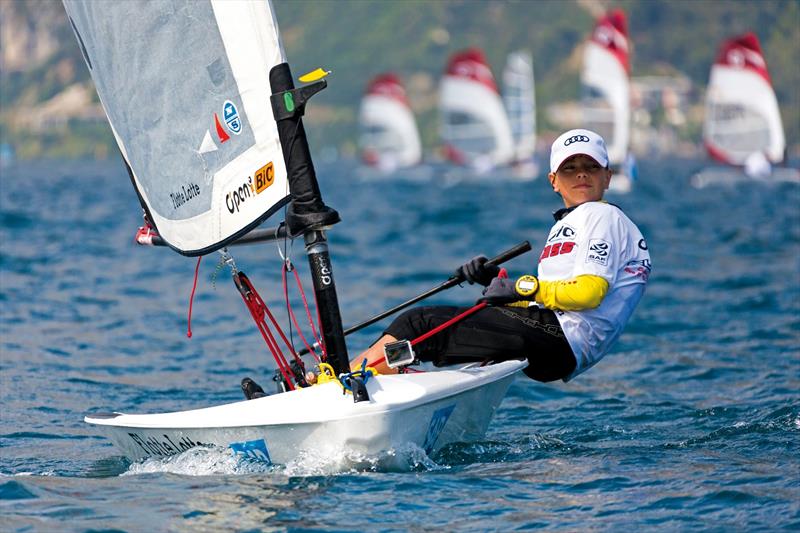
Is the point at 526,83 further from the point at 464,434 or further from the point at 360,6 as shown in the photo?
the point at 360,6

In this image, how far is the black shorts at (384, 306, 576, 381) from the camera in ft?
18.7

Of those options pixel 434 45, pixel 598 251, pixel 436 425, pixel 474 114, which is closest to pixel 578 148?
pixel 598 251

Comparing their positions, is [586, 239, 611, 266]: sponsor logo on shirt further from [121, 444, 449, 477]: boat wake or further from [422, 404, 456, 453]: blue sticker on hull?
[121, 444, 449, 477]: boat wake

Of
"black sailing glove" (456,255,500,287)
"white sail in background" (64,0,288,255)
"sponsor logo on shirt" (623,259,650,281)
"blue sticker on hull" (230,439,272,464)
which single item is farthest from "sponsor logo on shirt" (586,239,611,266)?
"blue sticker on hull" (230,439,272,464)

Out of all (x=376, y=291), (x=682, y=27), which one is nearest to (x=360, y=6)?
(x=682, y=27)

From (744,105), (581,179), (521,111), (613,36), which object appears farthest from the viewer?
(521,111)

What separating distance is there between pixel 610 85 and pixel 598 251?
1483 inches

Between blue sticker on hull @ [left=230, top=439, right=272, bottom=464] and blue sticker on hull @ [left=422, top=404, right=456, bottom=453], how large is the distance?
0.70 metres

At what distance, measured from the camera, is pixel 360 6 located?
175 m

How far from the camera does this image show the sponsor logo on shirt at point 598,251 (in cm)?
554

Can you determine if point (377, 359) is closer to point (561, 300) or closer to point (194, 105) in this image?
point (561, 300)

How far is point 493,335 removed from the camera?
5.75 meters

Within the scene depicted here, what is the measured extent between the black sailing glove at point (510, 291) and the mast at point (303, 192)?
718 millimetres

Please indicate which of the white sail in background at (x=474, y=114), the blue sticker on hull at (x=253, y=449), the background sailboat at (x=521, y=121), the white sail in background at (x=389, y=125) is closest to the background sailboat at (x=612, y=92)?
the white sail in background at (x=474, y=114)
